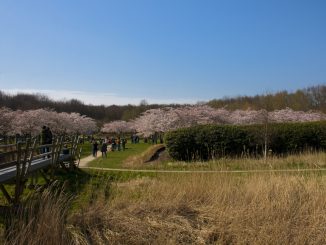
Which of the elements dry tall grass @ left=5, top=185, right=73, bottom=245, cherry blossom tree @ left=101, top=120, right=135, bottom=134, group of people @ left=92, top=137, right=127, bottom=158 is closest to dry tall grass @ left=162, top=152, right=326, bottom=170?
dry tall grass @ left=5, top=185, right=73, bottom=245

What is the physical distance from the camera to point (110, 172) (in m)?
16.4

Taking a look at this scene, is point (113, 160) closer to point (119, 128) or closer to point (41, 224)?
point (41, 224)

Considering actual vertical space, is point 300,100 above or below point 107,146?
above

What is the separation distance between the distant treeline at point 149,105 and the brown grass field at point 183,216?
37.2 metres

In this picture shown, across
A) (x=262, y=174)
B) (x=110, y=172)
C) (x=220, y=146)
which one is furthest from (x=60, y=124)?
(x=262, y=174)

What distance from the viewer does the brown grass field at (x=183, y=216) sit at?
16.8ft

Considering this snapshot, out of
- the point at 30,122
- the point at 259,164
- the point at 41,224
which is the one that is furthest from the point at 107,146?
the point at 41,224

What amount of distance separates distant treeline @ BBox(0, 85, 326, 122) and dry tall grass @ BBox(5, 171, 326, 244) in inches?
1461

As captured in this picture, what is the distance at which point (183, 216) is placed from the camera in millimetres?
5953

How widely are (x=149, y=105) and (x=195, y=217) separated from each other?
12328cm

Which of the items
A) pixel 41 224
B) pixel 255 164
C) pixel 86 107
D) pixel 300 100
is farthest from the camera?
pixel 86 107

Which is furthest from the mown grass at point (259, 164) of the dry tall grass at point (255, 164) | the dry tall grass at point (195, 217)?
the dry tall grass at point (195, 217)

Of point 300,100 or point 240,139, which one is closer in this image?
point 240,139

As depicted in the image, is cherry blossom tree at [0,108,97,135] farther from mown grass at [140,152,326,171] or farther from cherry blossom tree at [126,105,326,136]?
mown grass at [140,152,326,171]
